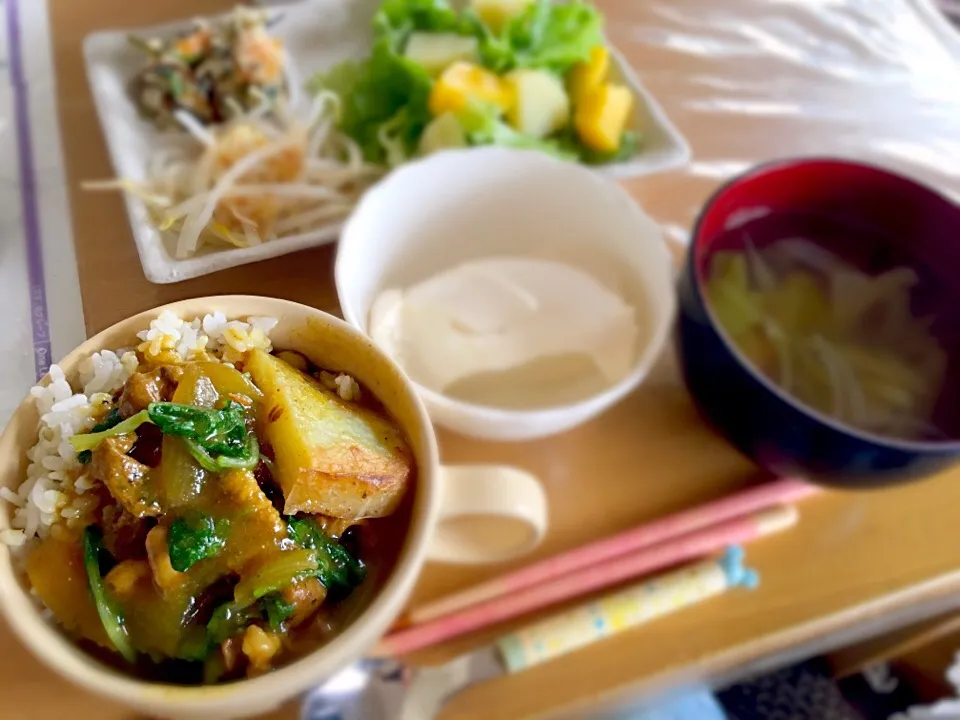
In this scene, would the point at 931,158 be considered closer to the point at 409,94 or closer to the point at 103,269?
the point at 409,94

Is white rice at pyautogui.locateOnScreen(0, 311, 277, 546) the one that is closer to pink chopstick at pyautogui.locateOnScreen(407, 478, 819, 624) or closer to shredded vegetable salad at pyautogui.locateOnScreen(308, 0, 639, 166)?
pink chopstick at pyautogui.locateOnScreen(407, 478, 819, 624)

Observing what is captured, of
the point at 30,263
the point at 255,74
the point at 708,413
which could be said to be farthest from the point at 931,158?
the point at 30,263

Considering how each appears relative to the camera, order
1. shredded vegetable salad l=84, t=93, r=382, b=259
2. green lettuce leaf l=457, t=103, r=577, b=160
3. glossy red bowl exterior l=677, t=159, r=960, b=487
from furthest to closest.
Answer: green lettuce leaf l=457, t=103, r=577, b=160 → shredded vegetable salad l=84, t=93, r=382, b=259 → glossy red bowl exterior l=677, t=159, r=960, b=487

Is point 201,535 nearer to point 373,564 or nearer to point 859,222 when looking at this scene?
point 373,564

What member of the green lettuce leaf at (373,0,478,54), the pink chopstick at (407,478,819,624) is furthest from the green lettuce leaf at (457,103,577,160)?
the pink chopstick at (407,478,819,624)

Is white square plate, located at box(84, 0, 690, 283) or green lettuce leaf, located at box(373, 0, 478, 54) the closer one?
white square plate, located at box(84, 0, 690, 283)

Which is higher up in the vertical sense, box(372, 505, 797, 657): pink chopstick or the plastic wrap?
the plastic wrap

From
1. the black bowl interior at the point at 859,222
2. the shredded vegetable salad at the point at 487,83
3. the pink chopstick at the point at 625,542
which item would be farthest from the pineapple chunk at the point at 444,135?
the pink chopstick at the point at 625,542
